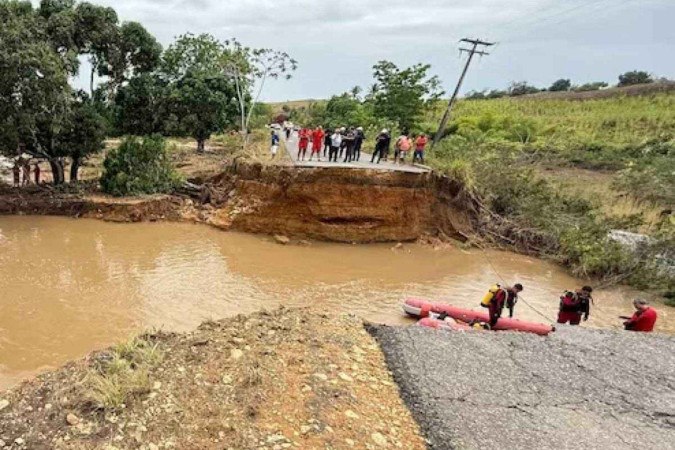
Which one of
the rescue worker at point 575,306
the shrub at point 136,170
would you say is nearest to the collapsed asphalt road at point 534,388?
the rescue worker at point 575,306

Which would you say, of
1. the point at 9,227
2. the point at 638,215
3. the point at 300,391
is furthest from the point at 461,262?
the point at 9,227

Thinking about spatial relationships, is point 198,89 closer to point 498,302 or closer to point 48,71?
point 48,71

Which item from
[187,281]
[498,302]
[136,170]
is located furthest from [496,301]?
[136,170]

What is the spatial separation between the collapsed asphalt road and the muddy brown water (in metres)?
4.36

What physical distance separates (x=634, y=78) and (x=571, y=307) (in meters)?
63.7

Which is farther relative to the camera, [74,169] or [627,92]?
[627,92]

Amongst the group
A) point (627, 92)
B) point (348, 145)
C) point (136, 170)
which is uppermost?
point (627, 92)

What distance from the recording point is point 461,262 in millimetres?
18172

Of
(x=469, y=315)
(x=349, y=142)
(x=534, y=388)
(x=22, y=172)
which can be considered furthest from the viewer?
(x=22, y=172)

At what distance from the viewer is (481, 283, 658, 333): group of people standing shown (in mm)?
10336

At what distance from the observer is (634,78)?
2525 inches

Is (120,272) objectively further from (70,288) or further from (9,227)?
(9,227)

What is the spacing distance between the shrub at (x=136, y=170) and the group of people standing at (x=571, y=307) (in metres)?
14.4

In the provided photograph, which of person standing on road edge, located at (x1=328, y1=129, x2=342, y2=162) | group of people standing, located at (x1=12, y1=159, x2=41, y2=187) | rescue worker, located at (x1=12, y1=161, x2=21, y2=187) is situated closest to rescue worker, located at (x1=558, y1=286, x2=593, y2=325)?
person standing on road edge, located at (x1=328, y1=129, x2=342, y2=162)
